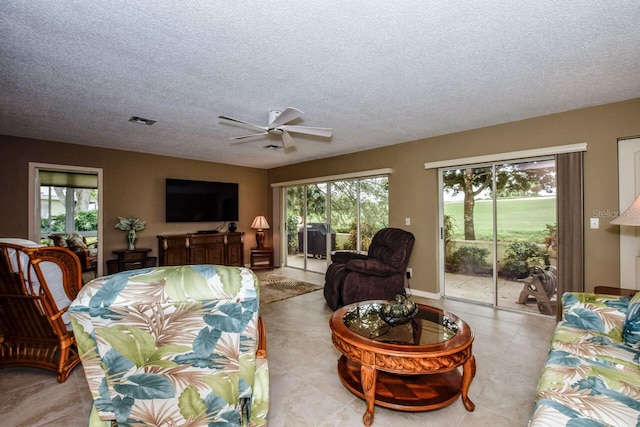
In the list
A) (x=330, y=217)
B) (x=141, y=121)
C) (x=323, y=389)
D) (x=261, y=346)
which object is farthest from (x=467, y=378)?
(x=330, y=217)

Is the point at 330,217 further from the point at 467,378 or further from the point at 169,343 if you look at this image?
the point at 169,343

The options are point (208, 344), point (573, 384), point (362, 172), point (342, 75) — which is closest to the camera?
point (208, 344)

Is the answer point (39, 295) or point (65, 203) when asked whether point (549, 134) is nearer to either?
point (39, 295)

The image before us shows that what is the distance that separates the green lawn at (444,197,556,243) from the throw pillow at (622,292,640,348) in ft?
6.56

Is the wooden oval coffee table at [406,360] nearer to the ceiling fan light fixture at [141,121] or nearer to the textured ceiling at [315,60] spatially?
the textured ceiling at [315,60]

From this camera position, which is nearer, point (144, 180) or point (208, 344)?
point (208, 344)

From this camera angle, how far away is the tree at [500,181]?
3662 millimetres

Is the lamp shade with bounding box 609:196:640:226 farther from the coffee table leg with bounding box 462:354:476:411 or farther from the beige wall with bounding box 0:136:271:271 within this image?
the beige wall with bounding box 0:136:271:271

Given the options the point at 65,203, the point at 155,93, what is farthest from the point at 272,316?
the point at 65,203

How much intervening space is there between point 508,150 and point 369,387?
345 cm

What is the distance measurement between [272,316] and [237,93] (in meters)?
2.56

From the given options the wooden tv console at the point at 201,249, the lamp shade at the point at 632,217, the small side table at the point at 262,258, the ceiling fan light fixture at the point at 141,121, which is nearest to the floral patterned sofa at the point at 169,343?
the lamp shade at the point at 632,217

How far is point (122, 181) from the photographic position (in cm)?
542

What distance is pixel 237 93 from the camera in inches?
114
